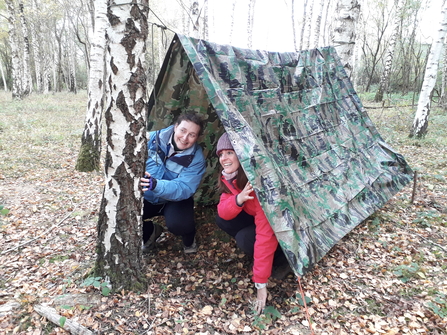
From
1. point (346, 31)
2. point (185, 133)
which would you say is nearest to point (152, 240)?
point (185, 133)

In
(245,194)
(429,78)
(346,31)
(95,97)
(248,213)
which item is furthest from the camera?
(429,78)

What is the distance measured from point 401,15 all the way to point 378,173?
43.2 feet

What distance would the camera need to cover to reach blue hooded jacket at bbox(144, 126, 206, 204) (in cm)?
310

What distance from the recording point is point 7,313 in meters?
2.34

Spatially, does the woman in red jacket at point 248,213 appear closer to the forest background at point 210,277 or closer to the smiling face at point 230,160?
the smiling face at point 230,160

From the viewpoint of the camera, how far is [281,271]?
3.08 m

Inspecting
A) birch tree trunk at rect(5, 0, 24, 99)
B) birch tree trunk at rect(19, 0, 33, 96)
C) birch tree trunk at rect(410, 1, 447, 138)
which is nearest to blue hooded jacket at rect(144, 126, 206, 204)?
birch tree trunk at rect(410, 1, 447, 138)

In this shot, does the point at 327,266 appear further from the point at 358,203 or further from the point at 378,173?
the point at 378,173

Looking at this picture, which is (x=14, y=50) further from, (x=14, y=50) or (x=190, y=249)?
(x=190, y=249)

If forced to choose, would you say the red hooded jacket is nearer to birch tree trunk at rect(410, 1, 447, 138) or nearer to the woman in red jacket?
Result: the woman in red jacket

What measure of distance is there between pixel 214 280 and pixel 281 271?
2.26 ft

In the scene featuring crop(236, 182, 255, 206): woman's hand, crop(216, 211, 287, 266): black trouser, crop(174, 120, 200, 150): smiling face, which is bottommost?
crop(216, 211, 287, 266): black trouser

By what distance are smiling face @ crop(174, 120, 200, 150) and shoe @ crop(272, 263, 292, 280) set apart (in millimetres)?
1558

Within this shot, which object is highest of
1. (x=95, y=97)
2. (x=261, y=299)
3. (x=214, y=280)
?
(x=95, y=97)
